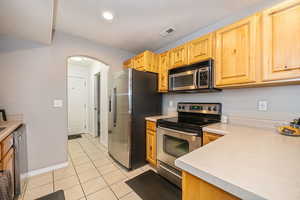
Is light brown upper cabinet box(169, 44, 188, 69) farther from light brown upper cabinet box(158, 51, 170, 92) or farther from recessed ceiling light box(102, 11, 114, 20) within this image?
recessed ceiling light box(102, 11, 114, 20)

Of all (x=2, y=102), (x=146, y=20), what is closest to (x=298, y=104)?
(x=146, y=20)

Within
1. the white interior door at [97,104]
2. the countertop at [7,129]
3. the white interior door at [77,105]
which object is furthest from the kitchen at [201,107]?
the white interior door at [77,105]

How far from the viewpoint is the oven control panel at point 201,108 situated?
6.28 feet

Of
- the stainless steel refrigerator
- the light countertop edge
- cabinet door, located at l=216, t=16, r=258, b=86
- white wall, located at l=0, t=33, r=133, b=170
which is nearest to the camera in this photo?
the light countertop edge

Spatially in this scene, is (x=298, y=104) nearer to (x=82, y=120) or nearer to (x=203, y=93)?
(x=203, y=93)

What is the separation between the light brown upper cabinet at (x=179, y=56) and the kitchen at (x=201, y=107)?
0.02m

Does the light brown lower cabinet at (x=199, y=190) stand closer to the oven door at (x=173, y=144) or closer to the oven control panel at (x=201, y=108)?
the oven door at (x=173, y=144)

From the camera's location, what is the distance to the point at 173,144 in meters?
1.84

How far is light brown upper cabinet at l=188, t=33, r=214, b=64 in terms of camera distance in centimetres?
174

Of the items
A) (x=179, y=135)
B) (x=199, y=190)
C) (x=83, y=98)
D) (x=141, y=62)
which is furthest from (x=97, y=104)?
(x=199, y=190)

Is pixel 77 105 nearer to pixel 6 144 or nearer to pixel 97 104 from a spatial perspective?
pixel 97 104

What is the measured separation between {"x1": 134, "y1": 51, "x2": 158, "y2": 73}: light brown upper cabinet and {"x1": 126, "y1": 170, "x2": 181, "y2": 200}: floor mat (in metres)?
1.93

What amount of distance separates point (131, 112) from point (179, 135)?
2.95 feet

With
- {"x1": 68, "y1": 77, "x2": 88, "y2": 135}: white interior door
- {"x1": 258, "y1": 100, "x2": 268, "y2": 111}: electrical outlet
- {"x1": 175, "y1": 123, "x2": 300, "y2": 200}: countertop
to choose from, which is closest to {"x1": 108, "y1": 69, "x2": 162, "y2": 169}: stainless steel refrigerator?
{"x1": 175, "y1": 123, "x2": 300, "y2": 200}: countertop
